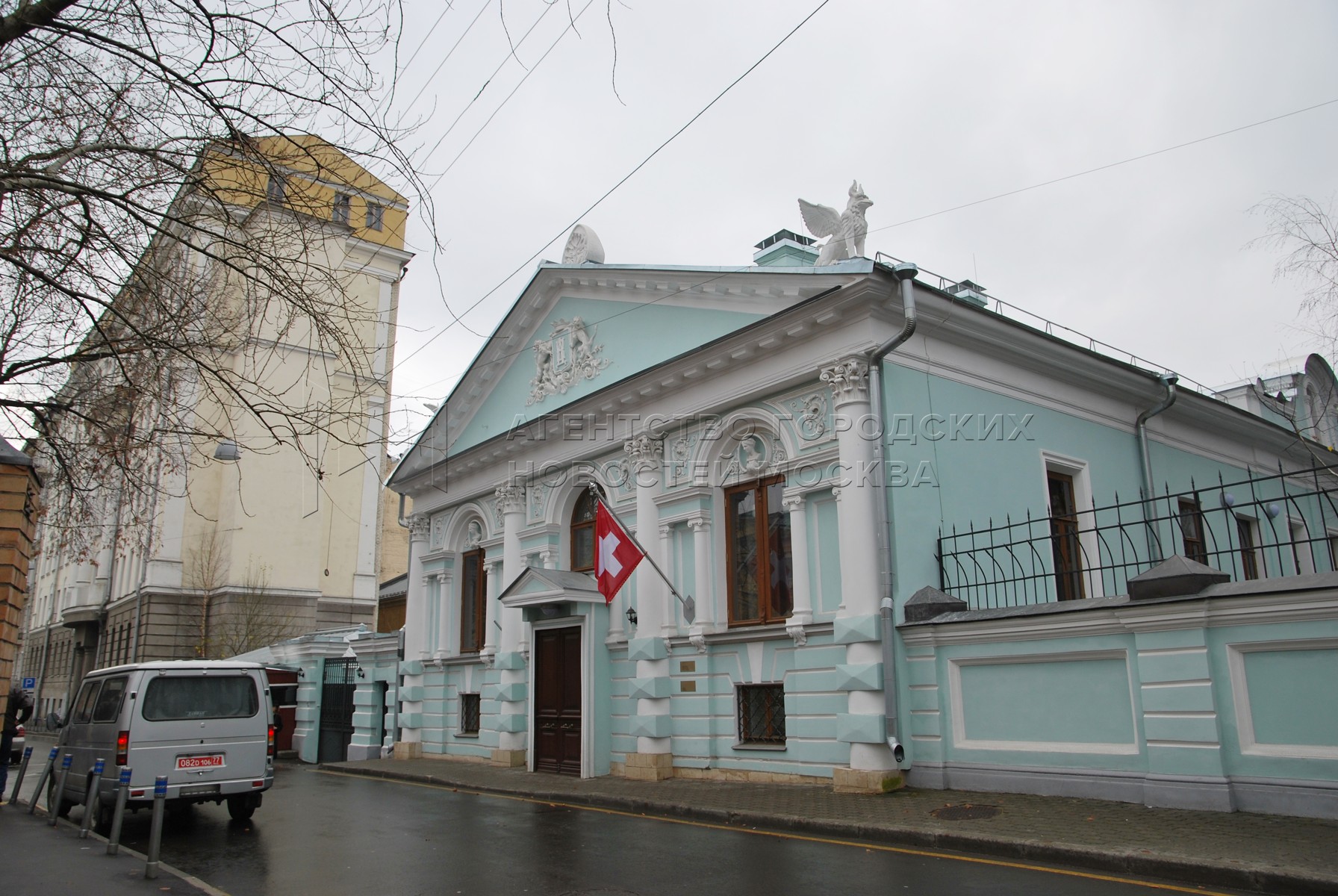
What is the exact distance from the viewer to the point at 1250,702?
29.7ft

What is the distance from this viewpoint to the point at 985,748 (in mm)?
11289

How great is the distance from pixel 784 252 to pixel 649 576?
20.0ft

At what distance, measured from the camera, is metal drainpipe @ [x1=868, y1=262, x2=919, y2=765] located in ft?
39.1

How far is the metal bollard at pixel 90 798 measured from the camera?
33.9 feet

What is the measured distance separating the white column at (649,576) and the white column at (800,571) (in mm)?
2614

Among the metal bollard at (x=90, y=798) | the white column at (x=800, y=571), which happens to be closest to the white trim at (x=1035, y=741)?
the white column at (x=800, y=571)

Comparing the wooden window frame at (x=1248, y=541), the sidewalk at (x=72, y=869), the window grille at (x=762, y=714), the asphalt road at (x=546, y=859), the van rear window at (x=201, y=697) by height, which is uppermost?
the wooden window frame at (x=1248, y=541)

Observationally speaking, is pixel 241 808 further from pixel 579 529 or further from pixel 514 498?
pixel 514 498

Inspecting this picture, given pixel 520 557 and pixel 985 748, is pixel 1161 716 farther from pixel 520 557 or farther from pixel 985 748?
pixel 520 557

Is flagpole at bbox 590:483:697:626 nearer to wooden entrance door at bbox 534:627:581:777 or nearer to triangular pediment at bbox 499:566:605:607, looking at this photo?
triangular pediment at bbox 499:566:605:607

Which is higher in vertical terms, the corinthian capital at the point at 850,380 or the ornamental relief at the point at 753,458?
the corinthian capital at the point at 850,380

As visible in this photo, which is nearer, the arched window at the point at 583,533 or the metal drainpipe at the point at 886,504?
the metal drainpipe at the point at 886,504

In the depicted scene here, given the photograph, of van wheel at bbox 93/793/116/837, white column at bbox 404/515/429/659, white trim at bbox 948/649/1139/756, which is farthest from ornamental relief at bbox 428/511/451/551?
white trim at bbox 948/649/1139/756

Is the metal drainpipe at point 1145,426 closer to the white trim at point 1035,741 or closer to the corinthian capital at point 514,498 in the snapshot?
the white trim at point 1035,741
